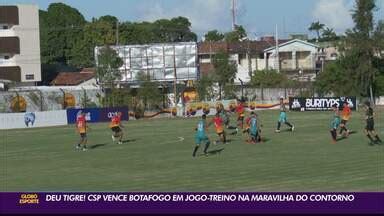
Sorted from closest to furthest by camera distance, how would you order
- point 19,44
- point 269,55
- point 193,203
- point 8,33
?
1. point 193,203
2. point 8,33
3. point 19,44
4. point 269,55

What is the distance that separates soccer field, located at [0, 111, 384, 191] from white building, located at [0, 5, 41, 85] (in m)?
52.4

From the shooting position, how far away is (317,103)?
68.8 m

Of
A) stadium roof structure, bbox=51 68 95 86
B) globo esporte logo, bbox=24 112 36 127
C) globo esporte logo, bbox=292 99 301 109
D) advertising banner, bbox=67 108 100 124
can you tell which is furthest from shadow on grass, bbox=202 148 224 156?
stadium roof structure, bbox=51 68 95 86

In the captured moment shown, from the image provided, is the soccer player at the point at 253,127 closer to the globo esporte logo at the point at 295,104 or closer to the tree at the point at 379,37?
the globo esporte logo at the point at 295,104

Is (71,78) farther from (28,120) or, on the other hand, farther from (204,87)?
(28,120)

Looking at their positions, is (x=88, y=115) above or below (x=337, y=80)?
below

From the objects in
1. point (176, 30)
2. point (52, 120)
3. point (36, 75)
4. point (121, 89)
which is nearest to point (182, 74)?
point (121, 89)

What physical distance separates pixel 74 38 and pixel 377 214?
394 ft

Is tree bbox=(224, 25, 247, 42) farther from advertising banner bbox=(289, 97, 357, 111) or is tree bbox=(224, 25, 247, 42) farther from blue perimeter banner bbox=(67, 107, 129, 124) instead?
blue perimeter banner bbox=(67, 107, 129, 124)

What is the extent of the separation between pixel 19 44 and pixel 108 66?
14.9 meters

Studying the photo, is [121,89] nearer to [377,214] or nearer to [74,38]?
[74,38]

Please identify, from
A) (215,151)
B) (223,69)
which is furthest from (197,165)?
(223,69)

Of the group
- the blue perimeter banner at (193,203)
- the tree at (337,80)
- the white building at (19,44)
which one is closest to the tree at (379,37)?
the tree at (337,80)

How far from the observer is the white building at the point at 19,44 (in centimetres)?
9338
